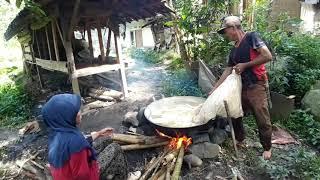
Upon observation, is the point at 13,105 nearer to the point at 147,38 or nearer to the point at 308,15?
the point at 308,15

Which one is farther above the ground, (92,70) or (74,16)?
(74,16)

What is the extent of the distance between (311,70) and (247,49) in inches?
133

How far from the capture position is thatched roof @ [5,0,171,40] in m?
6.87

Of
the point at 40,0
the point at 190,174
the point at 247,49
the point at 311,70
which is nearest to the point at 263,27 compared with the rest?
the point at 311,70

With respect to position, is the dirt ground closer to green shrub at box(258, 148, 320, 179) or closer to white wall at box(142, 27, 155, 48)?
green shrub at box(258, 148, 320, 179)

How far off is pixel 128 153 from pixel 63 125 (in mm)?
2493

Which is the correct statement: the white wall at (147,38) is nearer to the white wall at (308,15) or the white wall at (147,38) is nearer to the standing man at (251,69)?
the white wall at (308,15)

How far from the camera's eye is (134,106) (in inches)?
303

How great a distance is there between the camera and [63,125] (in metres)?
2.58

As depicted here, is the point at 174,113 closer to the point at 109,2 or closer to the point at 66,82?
the point at 109,2

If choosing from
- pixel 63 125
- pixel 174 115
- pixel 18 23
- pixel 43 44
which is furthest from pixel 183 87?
pixel 63 125

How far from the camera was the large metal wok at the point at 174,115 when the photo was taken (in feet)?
15.0

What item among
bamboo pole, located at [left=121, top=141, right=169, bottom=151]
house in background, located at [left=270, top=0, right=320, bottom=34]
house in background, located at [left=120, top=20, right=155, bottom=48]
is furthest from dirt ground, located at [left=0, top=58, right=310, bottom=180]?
house in background, located at [left=120, top=20, right=155, bottom=48]

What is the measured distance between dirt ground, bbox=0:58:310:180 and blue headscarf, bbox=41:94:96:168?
214 cm
